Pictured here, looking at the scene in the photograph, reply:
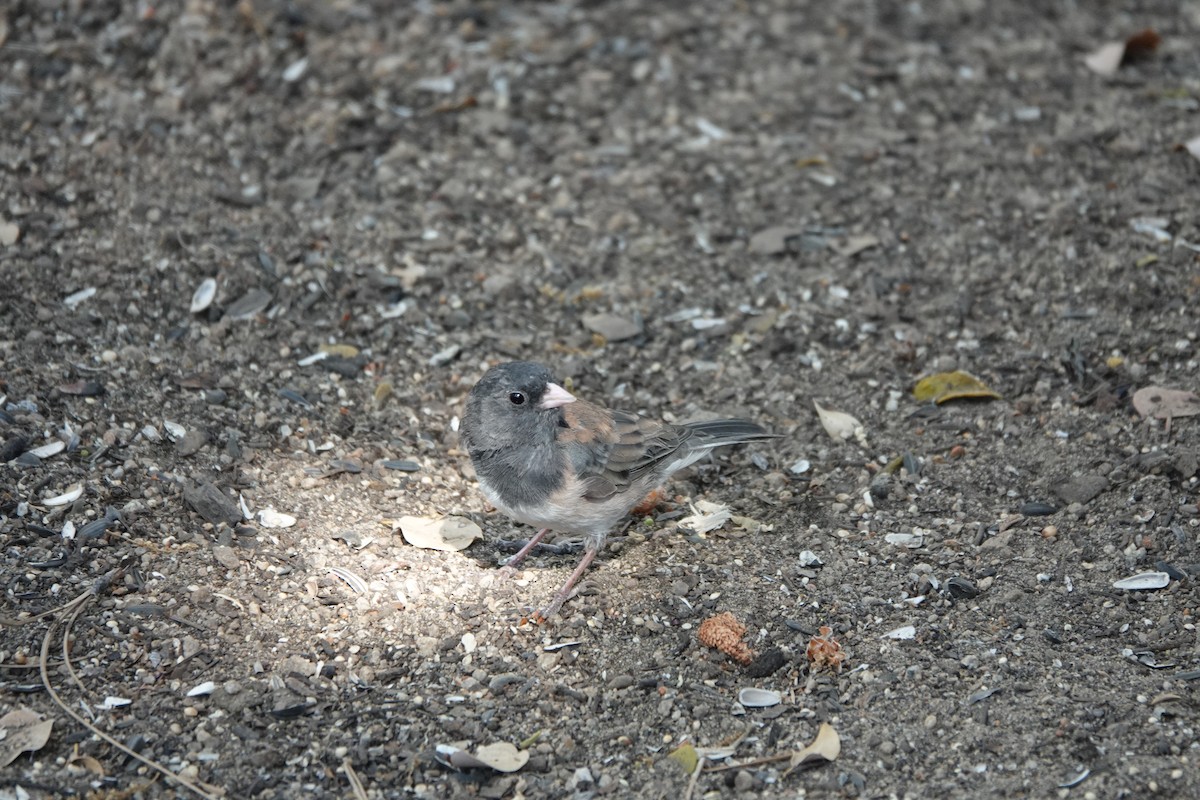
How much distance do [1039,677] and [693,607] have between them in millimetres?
829

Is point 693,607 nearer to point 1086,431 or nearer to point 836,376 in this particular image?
point 836,376

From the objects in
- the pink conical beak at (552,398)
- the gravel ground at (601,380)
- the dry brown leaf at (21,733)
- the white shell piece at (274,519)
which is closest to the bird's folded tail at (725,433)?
the gravel ground at (601,380)

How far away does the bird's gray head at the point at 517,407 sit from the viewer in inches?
119

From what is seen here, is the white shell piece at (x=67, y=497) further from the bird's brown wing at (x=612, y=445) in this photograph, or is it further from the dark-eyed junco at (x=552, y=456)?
the bird's brown wing at (x=612, y=445)

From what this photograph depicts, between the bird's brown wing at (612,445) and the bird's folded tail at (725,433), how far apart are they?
40 millimetres

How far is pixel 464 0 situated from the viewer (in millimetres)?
5340

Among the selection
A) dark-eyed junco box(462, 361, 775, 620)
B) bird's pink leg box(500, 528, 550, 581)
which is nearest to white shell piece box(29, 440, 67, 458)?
dark-eyed junco box(462, 361, 775, 620)

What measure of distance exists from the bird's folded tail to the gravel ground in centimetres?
20

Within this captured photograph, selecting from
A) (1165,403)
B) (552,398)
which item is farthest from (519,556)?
(1165,403)

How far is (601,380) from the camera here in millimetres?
3777

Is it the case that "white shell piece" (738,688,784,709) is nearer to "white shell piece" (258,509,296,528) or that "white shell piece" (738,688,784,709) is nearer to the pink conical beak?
the pink conical beak

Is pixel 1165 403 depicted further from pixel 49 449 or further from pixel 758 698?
pixel 49 449

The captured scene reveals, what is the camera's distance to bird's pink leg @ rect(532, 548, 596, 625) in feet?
9.73

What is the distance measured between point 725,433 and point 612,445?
374 mm
